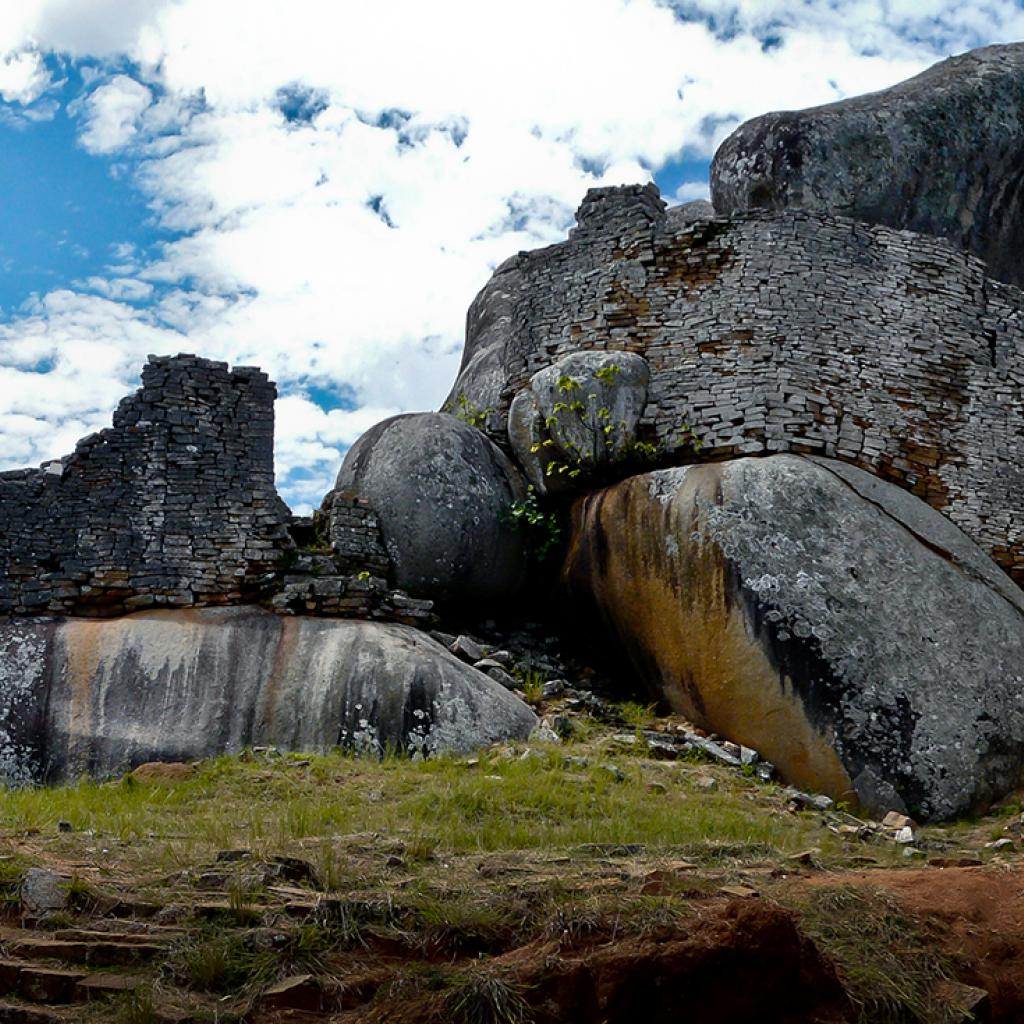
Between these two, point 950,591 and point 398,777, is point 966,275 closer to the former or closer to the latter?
point 950,591

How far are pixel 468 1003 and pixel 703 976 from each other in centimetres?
106

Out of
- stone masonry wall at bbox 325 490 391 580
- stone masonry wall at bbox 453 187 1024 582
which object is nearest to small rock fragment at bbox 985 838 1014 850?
stone masonry wall at bbox 453 187 1024 582

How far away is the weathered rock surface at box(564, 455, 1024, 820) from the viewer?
39.3ft

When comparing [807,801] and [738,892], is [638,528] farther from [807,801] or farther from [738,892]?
[738,892]

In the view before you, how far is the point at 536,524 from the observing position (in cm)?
1474

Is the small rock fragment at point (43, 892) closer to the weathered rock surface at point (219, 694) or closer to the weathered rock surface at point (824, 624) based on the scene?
the weathered rock surface at point (219, 694)

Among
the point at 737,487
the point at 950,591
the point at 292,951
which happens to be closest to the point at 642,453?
the point at 737,487

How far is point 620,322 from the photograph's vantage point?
15.1 meters

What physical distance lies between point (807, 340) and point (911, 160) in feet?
14.0

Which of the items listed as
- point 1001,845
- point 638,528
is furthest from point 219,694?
point 1001,845

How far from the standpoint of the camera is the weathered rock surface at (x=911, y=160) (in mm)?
16750

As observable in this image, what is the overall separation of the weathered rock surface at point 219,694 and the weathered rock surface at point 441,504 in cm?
146

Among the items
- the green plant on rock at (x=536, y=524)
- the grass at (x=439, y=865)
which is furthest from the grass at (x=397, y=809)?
the green plant on rock at (x=536, y=524)

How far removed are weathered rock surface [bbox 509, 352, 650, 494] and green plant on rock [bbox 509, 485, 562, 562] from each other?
0.19m
